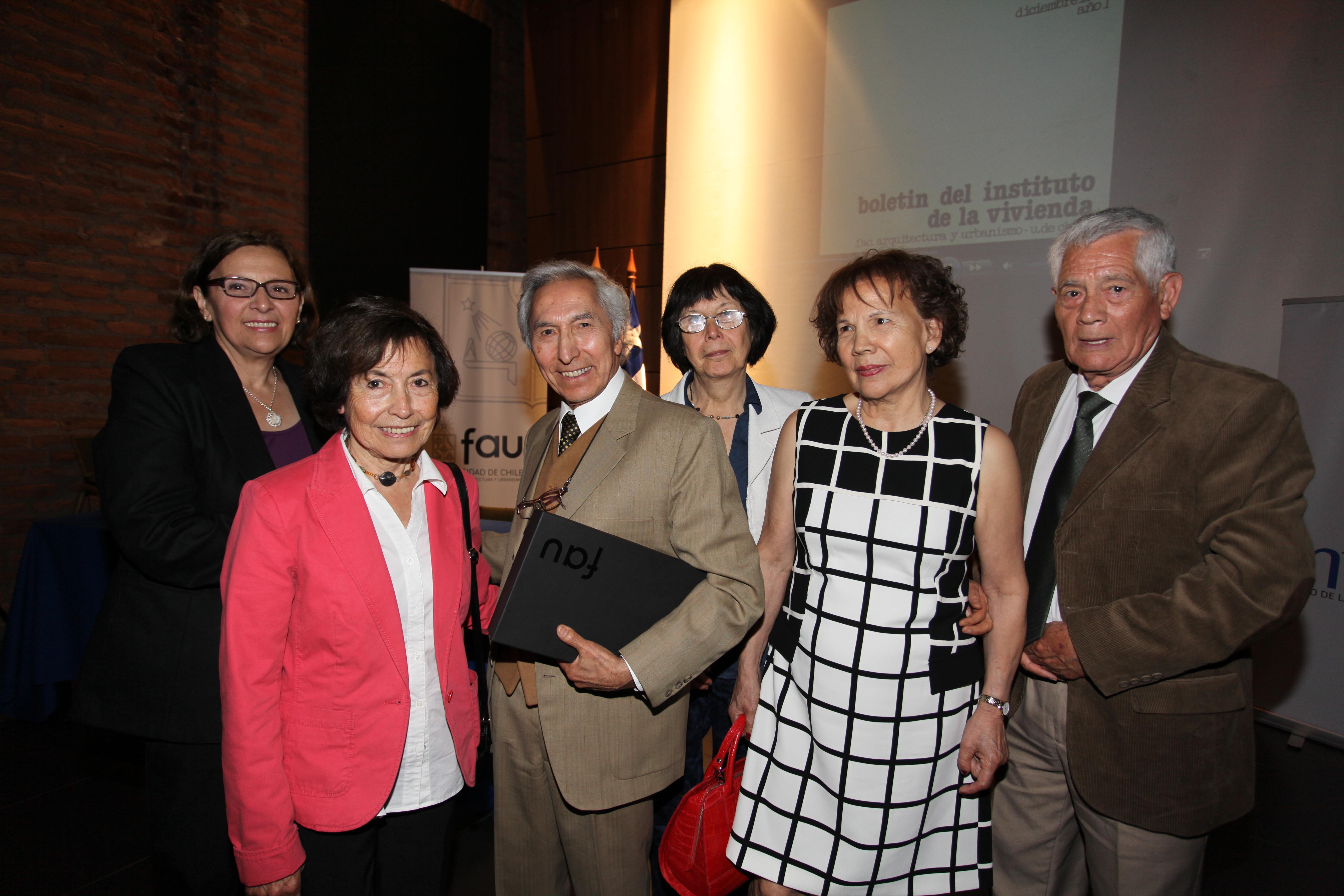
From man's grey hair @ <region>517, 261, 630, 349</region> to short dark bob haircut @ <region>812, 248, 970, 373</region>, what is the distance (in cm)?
50

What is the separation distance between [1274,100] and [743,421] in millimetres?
3170

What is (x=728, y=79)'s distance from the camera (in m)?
5.03

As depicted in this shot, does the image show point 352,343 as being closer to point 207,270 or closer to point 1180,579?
point 207,270

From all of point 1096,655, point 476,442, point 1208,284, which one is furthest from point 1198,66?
point 476,442

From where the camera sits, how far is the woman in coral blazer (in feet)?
4.17

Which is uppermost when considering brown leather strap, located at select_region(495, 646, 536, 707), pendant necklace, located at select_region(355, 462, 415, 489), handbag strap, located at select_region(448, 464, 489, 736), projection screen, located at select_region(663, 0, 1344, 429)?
projection screen, located at select_region(663, 0, 1344, 429)

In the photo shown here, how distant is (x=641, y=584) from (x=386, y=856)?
81 centimetres

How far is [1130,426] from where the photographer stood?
160cm

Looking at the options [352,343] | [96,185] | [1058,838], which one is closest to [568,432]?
[352,343]

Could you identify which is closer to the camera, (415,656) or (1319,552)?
(415,656)

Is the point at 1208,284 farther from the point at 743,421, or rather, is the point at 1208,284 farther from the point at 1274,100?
the point at 743,421

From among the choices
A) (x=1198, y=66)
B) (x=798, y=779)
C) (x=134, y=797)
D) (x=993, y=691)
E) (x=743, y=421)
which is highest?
(x=1198, y=66)

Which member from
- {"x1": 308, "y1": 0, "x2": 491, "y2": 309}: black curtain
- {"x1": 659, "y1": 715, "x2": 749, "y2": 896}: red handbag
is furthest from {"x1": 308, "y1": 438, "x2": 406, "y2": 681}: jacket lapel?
{"x1": 308, "y1": 0, "x2": 491, "y2": 309}: black curtain

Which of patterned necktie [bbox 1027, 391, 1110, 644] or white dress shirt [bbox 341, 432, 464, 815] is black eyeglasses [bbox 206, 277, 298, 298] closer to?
white dress shirt [bbox 341, 432, 464, 815]
